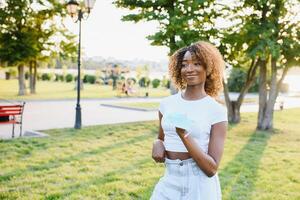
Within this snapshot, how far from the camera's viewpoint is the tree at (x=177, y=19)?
12.9 metres

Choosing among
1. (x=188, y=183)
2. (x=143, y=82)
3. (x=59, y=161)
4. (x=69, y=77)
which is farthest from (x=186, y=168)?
(x=69, y=77)

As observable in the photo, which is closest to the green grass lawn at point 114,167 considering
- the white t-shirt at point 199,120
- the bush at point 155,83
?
the white t-shirt at point 199,120

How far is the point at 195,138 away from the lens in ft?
8.41

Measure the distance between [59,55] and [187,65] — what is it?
28.5 metres

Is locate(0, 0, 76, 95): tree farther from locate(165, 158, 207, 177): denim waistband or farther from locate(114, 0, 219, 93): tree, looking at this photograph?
locate(165, 158, 207, 177): denim waistband

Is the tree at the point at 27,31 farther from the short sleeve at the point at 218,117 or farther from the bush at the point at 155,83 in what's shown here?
the short sleeve at the point at 218,117

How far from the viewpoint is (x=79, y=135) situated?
12023mm

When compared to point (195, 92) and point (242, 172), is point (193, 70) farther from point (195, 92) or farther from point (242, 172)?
point (242, 172)

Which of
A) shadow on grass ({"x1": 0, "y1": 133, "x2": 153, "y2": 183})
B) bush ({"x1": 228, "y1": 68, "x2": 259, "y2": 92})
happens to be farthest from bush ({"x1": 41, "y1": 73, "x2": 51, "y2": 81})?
shadow on grass ({"x1": 0, "y1": 133, "x2": 153, "y2": 183})

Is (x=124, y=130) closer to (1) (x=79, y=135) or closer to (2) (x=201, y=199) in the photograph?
(1) (x=79, y=135)

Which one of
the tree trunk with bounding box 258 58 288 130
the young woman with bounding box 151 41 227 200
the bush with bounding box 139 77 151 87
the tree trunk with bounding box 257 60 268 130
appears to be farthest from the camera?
the bush with bounding box 139 77 151 87

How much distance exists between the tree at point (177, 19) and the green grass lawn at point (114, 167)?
10.9 feet

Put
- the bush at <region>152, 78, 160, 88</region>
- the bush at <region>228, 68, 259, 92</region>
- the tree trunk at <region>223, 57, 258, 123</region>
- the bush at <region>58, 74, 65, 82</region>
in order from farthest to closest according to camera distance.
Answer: the bush at <region>58, 74, 65, 82</region>
the bush at <region>152, 78, 160, 88</region>
the bush at <region>228, 68, 259, 92</region>
the tree trunk at <region>223, 57, 258, 123</region>

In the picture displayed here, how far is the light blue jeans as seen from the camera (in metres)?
2.63
